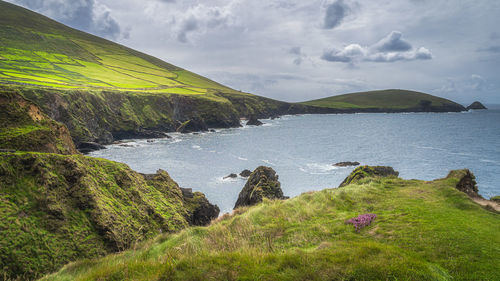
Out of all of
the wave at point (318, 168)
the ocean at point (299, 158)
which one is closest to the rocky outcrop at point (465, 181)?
the ocean at point (299, 158)

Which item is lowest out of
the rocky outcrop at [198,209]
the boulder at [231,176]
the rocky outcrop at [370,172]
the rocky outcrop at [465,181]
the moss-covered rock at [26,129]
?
the boulder at [231,176]

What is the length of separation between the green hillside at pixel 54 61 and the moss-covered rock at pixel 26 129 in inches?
2833

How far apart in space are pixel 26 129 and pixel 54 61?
139449 mm

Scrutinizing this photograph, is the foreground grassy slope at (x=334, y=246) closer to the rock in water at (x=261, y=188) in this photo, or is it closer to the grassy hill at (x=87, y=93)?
the rock in water at (x=261, y=188)

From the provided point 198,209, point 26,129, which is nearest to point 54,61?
point 26,129

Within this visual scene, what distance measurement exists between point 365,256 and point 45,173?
13012mm

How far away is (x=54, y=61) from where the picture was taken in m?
122

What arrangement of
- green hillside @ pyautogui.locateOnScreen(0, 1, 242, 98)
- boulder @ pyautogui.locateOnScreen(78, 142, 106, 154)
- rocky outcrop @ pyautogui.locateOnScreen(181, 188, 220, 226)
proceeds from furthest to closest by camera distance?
green hillside @ pyautogui.locateOnScreen(0, 1, 242, 98) → boulder @ pyautogui.locateOnScreen(78, 142, 106, 154) → rocky outcrop @ pyautogui.locateOnScreen(181, 188, 220, 226)

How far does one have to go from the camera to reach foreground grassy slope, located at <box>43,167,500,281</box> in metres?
6.28

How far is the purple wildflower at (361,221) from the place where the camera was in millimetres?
10836

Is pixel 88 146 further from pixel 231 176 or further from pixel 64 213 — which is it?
pixel 64 213

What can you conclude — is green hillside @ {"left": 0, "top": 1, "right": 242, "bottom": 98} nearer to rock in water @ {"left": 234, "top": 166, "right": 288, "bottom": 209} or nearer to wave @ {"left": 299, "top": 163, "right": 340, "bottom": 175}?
wave @ {"left": 299, "top": 163, "right": 340, "bottom": 175}

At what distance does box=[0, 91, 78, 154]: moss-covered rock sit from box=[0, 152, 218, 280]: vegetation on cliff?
294 centimetres

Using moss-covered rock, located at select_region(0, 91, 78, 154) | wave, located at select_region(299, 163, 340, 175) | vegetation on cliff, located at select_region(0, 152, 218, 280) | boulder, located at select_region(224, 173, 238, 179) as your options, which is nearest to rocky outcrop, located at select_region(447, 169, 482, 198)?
vegetation on cliff, located at select_region(0, 152, 218, 280)
